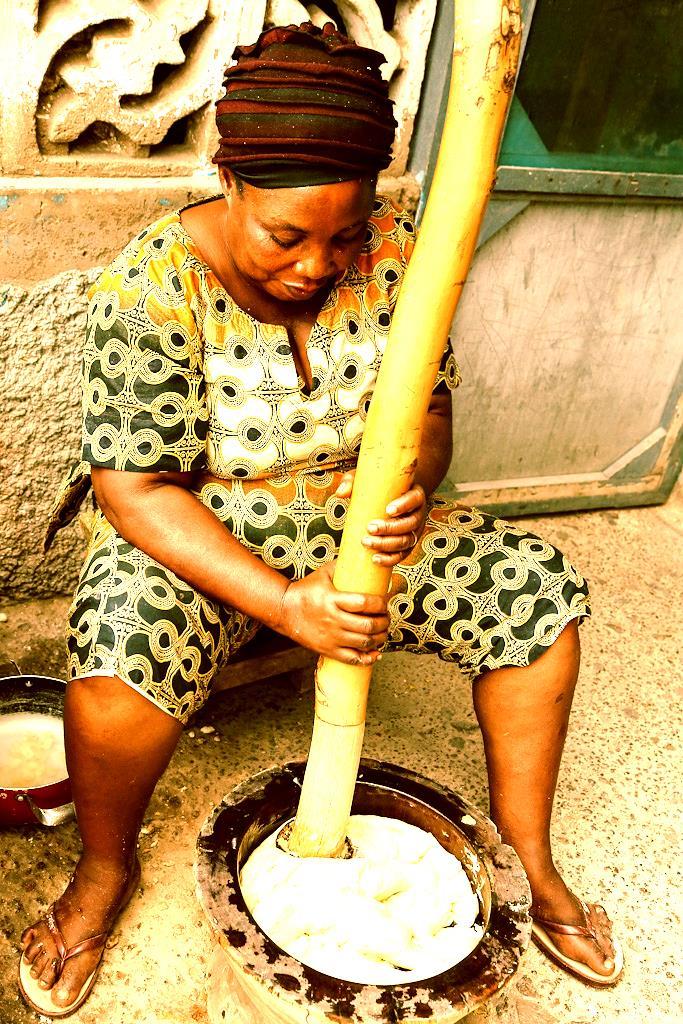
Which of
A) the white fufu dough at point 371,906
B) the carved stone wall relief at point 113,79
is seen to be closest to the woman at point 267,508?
the white fufu dough at point 371,906

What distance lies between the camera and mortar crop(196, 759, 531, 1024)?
4.61 ft

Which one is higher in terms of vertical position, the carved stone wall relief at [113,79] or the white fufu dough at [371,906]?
the carved stone wall relief at [113,79]

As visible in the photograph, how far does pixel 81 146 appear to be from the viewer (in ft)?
8.29

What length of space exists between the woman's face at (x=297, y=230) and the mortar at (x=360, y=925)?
0.93 m

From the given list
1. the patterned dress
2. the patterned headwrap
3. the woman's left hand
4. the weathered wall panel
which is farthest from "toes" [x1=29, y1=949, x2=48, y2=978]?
the weathered wall panel

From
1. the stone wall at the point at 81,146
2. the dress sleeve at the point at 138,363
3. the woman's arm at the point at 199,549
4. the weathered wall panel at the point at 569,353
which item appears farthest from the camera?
the weathered wall panel at the point at 569,353

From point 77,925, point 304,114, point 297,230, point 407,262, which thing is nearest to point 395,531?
point 297,230

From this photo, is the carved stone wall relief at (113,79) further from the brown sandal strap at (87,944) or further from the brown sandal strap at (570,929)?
the brown sandal strap at (570,929)

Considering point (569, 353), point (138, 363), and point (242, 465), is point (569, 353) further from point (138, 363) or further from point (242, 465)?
point (138, 363)

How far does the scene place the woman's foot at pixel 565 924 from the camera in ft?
7.39

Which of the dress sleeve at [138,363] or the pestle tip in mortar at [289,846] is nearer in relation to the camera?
the pestle tip in mortar at [289,846]

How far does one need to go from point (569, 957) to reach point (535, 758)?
20.2 inches

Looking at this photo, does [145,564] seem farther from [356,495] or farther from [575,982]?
[575,982]

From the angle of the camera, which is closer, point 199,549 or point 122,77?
point 199,549
